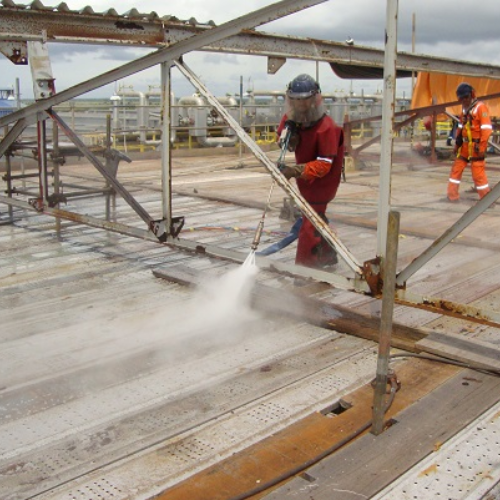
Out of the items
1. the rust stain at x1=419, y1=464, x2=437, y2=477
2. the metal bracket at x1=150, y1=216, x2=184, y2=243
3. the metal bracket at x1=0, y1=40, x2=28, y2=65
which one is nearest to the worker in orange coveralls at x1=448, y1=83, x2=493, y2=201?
the metal bracket at x1=150, y1=216, x2=184, y2=243

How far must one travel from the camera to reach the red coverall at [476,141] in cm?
906

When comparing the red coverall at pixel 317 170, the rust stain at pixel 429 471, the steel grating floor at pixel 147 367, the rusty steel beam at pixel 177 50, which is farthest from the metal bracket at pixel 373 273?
the rusty steel beam at pixel 177 50

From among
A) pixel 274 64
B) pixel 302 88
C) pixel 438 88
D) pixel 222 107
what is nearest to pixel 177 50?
pixel 222 107

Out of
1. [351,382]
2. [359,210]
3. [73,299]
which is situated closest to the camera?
[351,382]

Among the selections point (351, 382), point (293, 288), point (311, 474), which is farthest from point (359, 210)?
point (311, 474)

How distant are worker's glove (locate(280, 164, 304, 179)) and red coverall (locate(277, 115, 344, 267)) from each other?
40 millimetres

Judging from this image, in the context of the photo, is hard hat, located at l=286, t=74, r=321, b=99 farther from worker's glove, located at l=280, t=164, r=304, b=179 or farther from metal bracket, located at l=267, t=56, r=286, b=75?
metal bracket, located at l=267, t=56, r=286, b=75

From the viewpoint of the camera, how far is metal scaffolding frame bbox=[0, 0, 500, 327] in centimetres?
349

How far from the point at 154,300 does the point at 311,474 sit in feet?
8.57

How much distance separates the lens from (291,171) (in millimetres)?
4758

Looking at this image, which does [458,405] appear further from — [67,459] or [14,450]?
[14,450]

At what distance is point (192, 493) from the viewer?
95.4 inches

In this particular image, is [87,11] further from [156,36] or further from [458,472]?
[458,472]

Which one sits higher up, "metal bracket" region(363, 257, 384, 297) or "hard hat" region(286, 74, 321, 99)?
"hard hat" region(286, 74, 321, 99)
